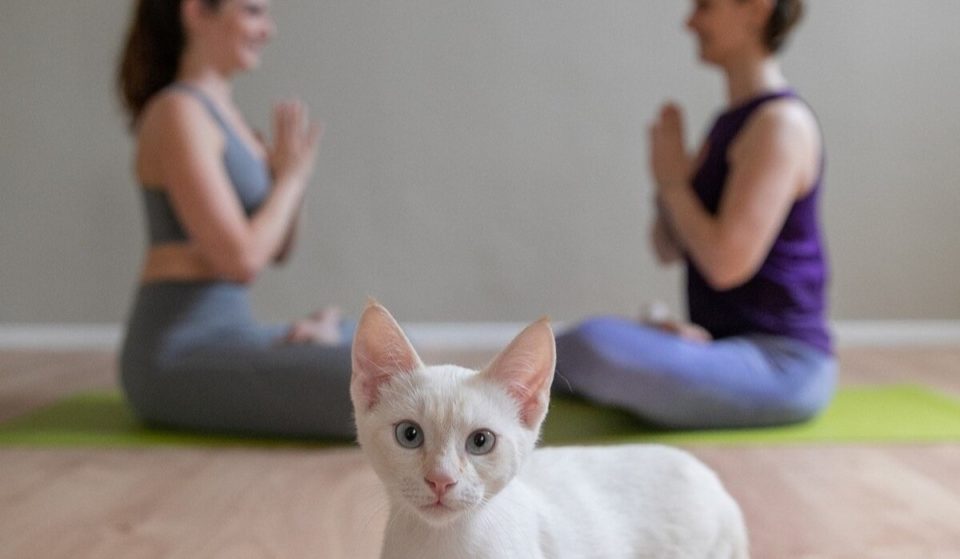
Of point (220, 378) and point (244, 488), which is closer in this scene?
point (244, 488)

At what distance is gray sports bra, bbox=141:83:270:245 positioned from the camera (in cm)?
200

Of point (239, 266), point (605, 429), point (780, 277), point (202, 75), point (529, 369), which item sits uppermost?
point (202, 75)

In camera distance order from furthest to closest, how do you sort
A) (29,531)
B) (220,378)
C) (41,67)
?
(41,67), (220,378), (29,531)

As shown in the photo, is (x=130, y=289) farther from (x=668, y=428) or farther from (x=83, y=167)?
(x=668, y=428)

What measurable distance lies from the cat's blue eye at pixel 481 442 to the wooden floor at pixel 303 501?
55 centimetres

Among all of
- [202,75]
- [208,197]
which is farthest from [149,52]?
[208,197]

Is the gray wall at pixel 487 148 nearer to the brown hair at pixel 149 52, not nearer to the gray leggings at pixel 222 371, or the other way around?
the brown hair at pixel 149 52

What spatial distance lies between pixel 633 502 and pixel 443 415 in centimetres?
28

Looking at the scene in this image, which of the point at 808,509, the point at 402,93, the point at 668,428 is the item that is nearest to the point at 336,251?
the point at 402,93

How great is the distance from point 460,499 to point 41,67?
316cm

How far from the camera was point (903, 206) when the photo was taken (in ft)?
10.9

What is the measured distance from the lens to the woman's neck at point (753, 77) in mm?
2018

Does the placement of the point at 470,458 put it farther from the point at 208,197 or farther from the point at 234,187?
the point at 234,187

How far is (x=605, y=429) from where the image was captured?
196 cm
